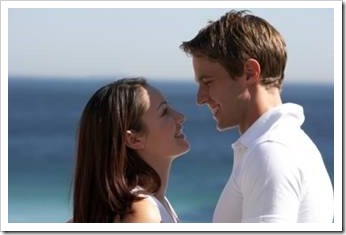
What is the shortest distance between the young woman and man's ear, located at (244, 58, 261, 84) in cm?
28

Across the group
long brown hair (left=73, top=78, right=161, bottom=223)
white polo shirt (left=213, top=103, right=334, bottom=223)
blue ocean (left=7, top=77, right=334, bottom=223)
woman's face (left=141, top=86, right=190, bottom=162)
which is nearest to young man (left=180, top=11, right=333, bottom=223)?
white polo shirt (left=213, top=103, right=334, bottom=223)

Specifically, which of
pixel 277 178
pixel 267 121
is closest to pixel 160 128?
pixel 267 121

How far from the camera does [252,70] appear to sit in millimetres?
2430

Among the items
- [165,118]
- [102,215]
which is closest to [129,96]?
[165,118]

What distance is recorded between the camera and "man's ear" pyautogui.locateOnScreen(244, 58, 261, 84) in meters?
2.42

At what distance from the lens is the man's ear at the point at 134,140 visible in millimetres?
2346

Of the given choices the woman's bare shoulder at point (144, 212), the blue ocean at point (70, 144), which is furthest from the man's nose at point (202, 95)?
the blue ocean at point (70, 144)

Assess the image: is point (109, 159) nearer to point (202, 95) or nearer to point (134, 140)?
point (134, 140)

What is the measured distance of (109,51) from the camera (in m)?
11.2

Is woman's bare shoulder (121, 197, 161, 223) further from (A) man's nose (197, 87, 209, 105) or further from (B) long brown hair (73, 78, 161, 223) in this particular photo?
(A) man's nose (197, 87, 209, 105)

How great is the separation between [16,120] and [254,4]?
8.75m

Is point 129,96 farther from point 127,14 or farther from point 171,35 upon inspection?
point 127,14

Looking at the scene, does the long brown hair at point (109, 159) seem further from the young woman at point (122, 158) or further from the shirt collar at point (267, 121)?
the shirt collar at point (267, 121)

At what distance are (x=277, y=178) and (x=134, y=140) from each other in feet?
1.59
